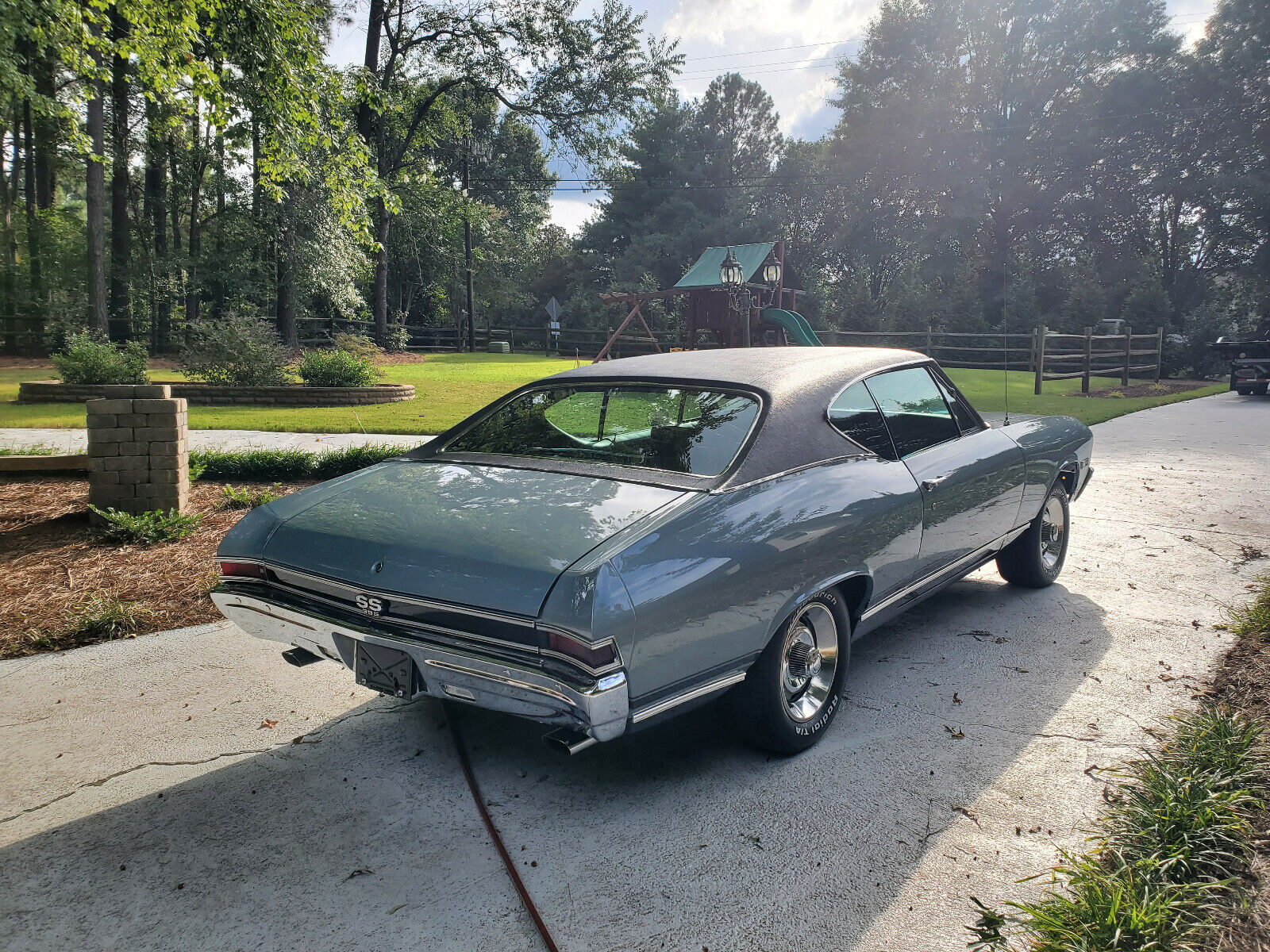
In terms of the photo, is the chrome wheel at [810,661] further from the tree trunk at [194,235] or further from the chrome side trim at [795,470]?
the tree trunk at [194,235]

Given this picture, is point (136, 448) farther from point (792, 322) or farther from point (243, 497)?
point (792, 322)

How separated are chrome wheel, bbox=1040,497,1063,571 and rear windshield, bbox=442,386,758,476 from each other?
2573 mm

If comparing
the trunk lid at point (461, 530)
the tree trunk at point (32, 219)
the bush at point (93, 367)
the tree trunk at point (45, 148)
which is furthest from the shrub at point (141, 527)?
the tree trunk at point (32, 219)

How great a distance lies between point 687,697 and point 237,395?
46.5 feet

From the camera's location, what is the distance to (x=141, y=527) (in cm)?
545

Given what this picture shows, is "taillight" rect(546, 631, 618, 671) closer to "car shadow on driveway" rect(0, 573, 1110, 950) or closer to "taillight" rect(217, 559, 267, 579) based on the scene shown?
"car shadow on driveway" rect(0, 573, 1110, 950)

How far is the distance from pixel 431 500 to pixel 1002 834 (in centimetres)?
210

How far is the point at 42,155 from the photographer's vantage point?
1288 inches

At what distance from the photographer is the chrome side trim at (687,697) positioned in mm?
2441

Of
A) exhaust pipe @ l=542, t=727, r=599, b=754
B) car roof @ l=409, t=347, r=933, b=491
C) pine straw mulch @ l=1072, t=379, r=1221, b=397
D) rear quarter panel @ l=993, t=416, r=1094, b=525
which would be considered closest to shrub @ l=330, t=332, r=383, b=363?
car roof @ l=409, t=347, r=933, b=491

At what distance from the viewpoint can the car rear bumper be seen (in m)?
2.31

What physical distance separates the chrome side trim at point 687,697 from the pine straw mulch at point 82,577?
2.85 meters

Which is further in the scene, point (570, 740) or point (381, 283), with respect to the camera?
point (381, 283)

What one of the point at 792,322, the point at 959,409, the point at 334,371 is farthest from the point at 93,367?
the point at 792,322
